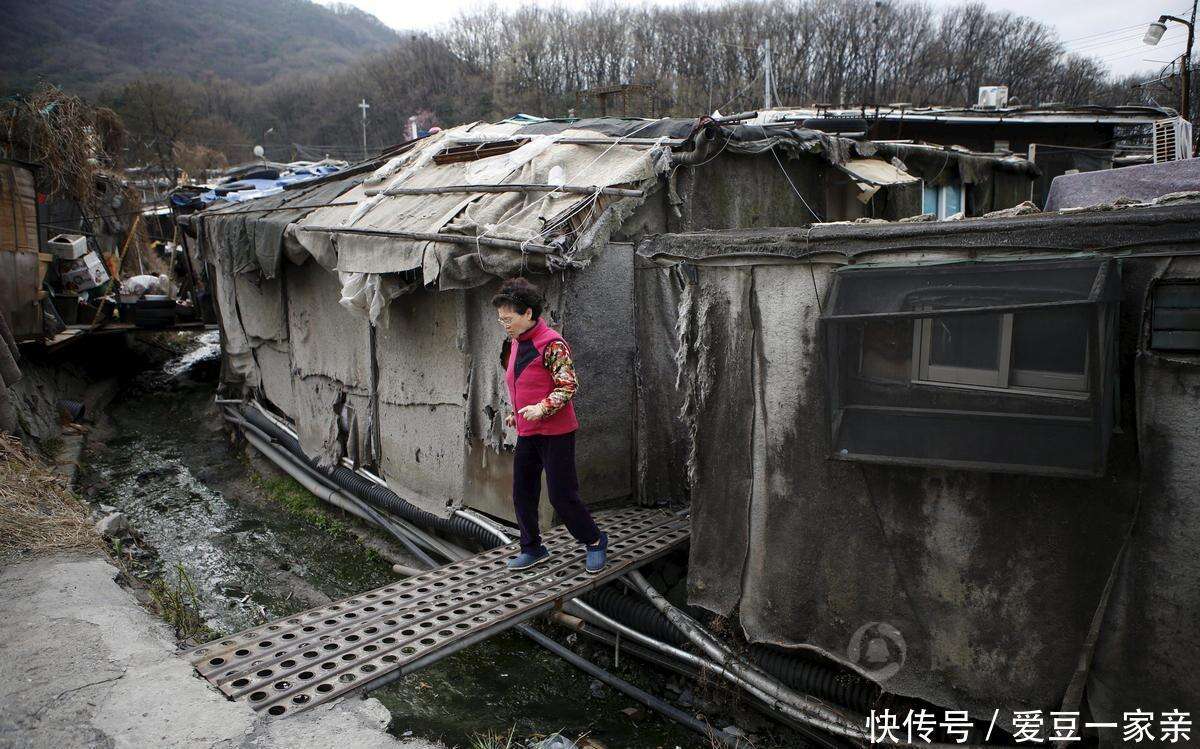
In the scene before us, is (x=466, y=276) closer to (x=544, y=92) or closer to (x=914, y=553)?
(x=914, y=553)

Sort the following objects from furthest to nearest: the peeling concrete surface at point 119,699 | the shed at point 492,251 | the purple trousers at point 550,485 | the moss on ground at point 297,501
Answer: the moss on ground at point 297,501, the shed at point 492,251, the purple trousers at point 550,485, the peeling concrete surface at point 119,699

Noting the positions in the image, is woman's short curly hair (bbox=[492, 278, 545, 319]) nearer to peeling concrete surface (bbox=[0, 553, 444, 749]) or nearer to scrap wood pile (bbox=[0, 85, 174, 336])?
peeling concrete surface (bbox=[0, 553, 444, 749])

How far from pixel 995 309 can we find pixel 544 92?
37.2 meters

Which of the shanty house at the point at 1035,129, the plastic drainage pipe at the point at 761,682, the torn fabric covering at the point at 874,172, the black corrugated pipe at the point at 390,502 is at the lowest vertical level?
the black corrugated pipe at the point at 390,502

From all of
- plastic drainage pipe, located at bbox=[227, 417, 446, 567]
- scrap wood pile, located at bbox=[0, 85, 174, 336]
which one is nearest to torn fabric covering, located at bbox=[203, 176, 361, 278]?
plastic drainage pipe, located at bbox=[227, 417, 446, 567]

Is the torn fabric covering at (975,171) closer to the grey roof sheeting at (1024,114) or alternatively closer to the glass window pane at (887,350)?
the grey roof sheeting at (1024,114)

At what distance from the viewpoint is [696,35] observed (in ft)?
124

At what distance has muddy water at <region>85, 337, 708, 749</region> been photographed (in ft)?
18.1

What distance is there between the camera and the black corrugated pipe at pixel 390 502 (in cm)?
738

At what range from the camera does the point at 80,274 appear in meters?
14.3

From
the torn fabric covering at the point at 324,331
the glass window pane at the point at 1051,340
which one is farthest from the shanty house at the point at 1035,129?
the glass window pane at the point at 1051,340

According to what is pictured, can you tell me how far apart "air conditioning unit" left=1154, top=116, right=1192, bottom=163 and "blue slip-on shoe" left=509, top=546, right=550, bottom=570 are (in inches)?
352

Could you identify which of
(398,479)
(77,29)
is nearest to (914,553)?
(398,479)

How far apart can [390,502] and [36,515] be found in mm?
3377
